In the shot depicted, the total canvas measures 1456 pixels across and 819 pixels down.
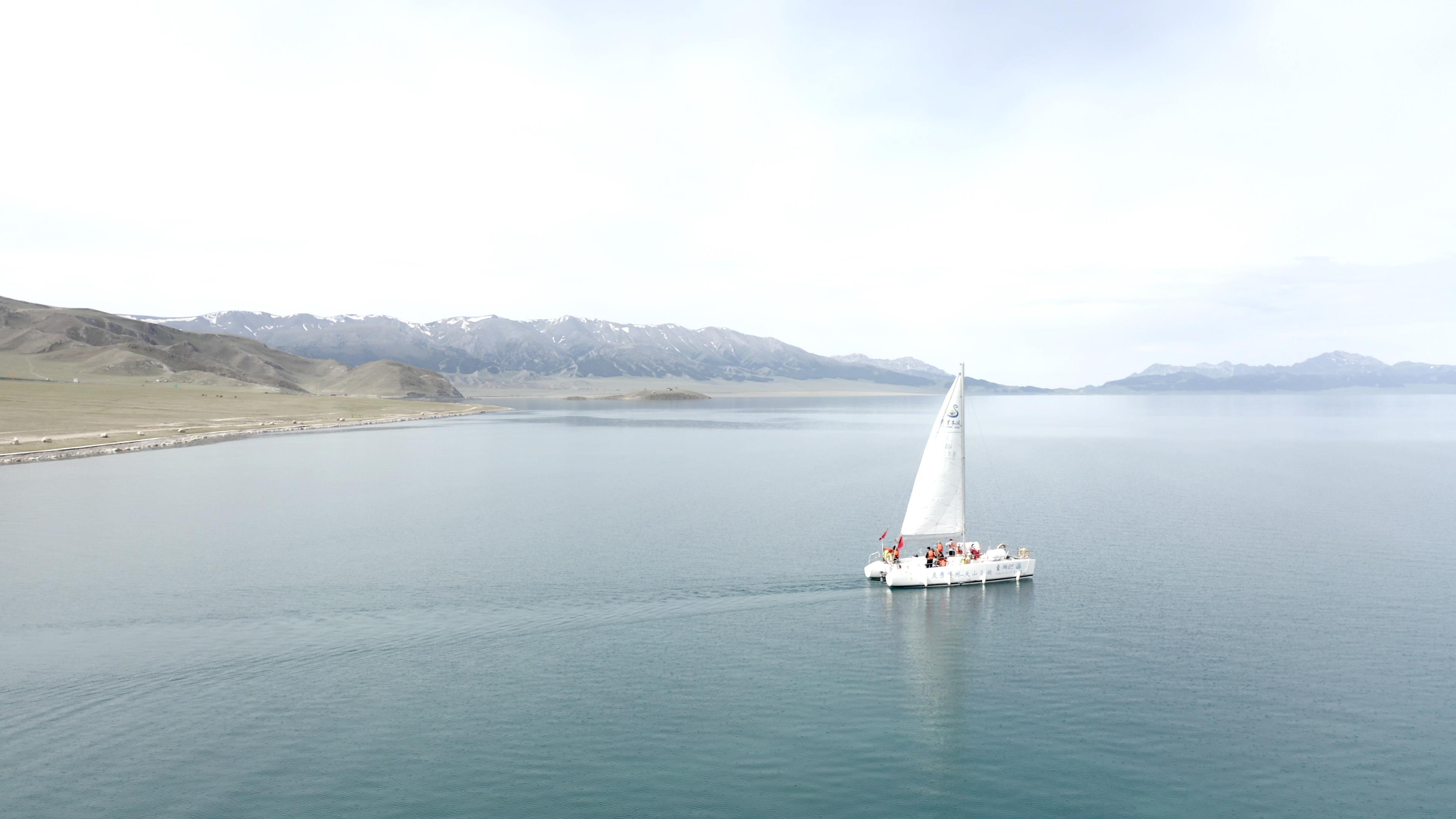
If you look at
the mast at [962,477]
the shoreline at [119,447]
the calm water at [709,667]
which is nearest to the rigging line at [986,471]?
the calm water at [709,667]

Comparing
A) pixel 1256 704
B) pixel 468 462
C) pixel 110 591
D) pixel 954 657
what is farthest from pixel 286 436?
pixel 1256 704

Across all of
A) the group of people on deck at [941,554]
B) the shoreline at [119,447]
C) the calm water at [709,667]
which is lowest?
the calm water at [709,667]

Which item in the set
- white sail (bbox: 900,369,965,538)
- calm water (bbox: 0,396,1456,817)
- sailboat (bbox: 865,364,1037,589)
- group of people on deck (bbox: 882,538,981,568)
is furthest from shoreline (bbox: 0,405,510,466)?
white sail (bbox: 900,369,965,538)

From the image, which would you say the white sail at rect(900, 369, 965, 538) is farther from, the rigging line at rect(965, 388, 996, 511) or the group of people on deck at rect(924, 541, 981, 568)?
the rigging line at rect(965, 388, 996, 511)

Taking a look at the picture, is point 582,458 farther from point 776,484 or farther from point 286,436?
point 286,436

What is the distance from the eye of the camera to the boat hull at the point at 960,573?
53.9 meters

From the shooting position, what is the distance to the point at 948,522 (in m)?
59.4

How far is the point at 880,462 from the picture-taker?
139875 millimetres

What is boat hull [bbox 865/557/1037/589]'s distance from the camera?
53938 millimetres

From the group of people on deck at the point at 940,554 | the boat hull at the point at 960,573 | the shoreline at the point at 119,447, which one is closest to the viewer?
the boat hull at the point at 960,573

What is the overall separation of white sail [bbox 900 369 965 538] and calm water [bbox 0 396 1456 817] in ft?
20.1

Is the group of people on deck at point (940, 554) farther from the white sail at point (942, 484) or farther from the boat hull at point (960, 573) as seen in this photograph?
the white sail at point (942, 484)

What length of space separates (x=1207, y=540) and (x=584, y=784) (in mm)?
60800

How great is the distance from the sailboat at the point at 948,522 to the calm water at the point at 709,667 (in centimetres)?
144
